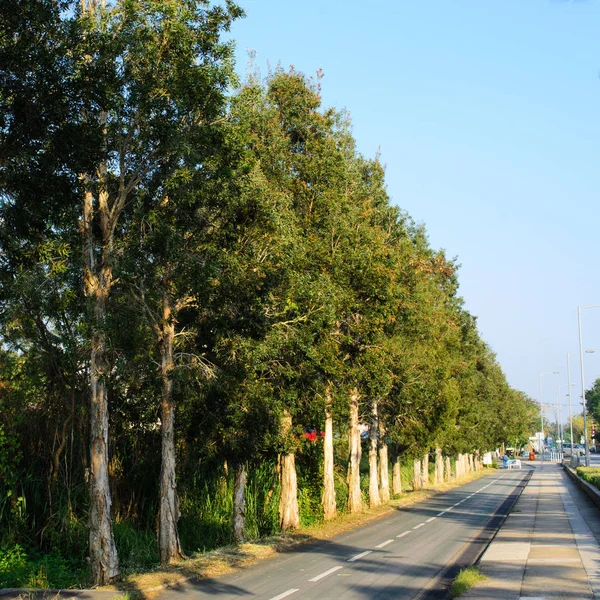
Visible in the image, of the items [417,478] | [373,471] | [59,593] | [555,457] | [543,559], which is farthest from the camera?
[555,457]

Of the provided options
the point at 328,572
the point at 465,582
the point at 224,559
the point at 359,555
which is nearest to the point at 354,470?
the point at 359,555

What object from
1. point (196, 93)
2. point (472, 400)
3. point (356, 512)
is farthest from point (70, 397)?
point (472, 400)

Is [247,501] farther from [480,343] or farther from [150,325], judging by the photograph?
[480,343]

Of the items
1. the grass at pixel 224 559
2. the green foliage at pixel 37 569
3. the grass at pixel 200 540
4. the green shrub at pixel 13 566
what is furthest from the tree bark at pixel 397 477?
the green shrub at pixel 13 566

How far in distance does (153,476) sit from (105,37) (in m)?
16.5

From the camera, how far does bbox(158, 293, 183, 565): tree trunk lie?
18531 mm

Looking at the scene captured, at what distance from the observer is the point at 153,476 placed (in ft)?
84.3

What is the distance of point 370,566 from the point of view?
56.0 ft

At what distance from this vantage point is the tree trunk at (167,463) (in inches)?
730

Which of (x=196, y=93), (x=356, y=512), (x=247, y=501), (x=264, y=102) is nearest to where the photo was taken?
(x=196, y=93)

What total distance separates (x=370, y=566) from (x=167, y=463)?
5.41 m

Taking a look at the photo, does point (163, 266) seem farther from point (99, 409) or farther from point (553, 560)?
point (553, 560)

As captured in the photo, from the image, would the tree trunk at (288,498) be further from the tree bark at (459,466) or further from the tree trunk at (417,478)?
the tree bark at (459,466)

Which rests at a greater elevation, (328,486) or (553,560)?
(328,486)
